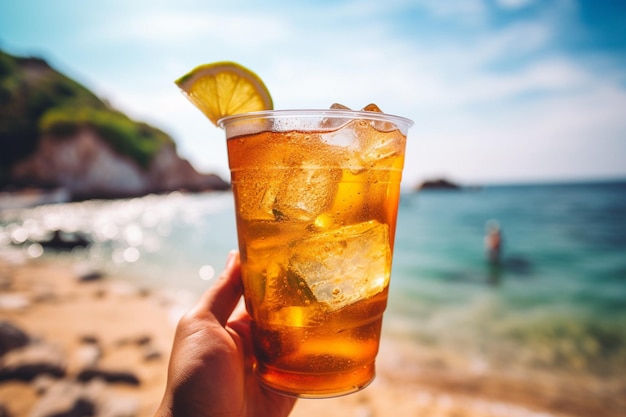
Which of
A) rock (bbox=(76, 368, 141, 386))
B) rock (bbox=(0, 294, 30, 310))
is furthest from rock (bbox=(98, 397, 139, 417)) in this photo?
rock (bbox=(0, 294, 30, 310))

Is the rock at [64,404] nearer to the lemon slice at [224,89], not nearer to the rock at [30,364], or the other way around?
the rock at [30,364]

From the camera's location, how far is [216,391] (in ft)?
4.90

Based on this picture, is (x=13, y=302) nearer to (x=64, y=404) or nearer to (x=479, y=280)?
(x=64, y=404)

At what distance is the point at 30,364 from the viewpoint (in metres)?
4.36

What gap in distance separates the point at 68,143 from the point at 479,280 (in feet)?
160

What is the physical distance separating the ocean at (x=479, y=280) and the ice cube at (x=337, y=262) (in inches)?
226

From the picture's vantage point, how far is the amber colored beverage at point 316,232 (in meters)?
1.31

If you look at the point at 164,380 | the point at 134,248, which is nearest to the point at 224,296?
the point at 164,380

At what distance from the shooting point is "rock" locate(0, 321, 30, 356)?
458 centimetres

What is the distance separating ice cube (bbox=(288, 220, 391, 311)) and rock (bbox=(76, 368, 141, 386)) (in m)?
4.20

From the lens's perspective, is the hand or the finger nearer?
the hand

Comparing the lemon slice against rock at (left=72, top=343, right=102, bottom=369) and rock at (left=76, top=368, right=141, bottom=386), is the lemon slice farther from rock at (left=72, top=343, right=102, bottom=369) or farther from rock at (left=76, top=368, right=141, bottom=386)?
rock at (left=72, top=343, right=102, bottom=369)

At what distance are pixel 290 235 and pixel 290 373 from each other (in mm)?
497

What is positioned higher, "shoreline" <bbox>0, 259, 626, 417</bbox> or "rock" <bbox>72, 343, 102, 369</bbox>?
"rock" <bbox>72, 343, 102, 369</bbox>
